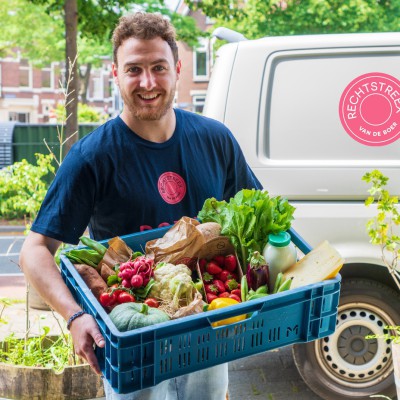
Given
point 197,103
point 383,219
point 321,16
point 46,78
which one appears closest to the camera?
point 383,219

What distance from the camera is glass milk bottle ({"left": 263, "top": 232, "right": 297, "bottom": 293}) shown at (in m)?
2.42

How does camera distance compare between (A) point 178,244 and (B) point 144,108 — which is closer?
(A) point 178,244

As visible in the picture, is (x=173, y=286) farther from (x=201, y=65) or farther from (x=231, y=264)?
(x=201, y=65)

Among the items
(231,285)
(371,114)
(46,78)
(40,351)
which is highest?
(371,114)

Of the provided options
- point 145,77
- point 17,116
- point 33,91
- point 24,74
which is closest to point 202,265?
point 145,77

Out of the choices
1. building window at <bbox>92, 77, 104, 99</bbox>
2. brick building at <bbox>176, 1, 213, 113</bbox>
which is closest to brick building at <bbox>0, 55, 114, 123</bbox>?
building window at <bbox>92, 77, 104, 99</bbox>

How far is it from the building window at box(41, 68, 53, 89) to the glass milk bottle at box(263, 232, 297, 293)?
50132 millimetres

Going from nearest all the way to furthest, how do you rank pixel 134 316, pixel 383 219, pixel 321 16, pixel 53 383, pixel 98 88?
pixel 134 316 < pixel 53 383 < pixel 383 219 < pixel 321 16 < pixel 98 88

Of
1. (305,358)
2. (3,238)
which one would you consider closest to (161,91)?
(305,358)

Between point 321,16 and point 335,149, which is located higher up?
point 321,16

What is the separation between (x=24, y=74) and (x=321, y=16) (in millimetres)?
32525

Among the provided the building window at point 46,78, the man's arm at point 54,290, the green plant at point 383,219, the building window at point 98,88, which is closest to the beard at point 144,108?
the man's arm at point 54,290

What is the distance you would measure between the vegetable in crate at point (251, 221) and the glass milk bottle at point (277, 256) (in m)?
0.08

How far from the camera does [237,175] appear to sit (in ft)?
9.69
